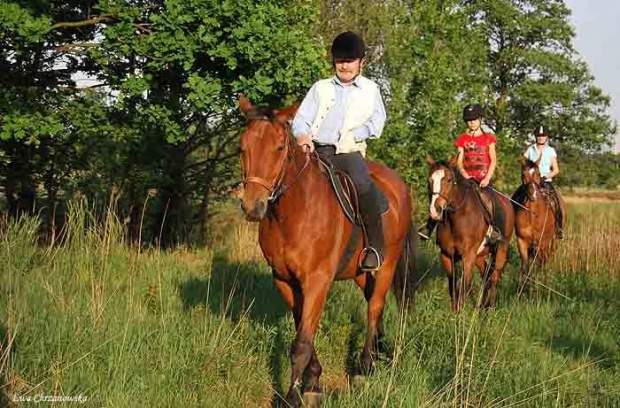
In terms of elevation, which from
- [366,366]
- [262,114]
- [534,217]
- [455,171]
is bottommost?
[366,366]

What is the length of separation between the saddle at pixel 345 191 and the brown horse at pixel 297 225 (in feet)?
0.14

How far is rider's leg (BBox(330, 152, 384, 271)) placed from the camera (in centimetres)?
522

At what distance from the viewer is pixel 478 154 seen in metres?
9.27

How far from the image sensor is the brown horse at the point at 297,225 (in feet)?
13.1

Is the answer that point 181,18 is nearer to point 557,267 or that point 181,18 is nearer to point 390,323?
point 390,323

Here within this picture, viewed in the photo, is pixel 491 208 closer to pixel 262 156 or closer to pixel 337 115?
pixel 337 115

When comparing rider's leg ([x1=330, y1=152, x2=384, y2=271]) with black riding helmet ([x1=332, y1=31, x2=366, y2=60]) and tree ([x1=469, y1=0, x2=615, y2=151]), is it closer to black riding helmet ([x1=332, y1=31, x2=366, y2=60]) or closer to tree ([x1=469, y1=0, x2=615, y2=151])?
black riding helmet ([x1=332, y1=31, x2=366, y2=60])

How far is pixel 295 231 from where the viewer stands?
446 centimetres

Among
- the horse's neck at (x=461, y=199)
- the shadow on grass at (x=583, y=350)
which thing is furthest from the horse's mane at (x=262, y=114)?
the horse's neck at (x=461, y=199)

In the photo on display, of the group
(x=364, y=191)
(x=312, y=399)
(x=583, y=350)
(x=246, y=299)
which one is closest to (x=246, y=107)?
(x=364, y=191)

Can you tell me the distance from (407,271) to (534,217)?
5515 millimetres

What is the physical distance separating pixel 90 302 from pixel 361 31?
16.1 m

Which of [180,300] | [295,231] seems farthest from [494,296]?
[295,231]

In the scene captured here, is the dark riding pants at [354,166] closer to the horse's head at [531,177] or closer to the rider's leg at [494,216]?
the rider's leg at [494,216]
